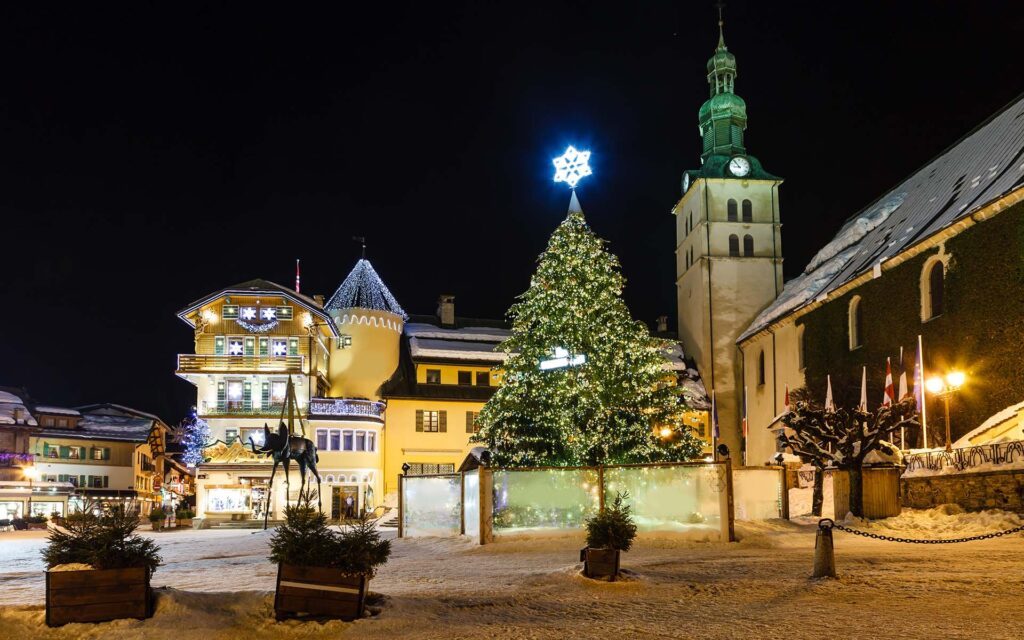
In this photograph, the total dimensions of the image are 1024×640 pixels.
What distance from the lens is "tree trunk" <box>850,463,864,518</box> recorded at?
24641 mm

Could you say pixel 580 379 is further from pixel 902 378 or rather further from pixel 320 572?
pixel 320 572

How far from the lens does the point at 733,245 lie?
57969 millimetres

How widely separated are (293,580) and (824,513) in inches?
859

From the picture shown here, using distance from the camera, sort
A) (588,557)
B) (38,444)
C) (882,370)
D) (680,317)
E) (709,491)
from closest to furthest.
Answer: (588,557) → (709,491) → (882,370) → (680,317) → (38,444)

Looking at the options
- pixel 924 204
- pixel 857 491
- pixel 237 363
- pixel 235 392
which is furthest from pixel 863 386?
pixel 235 392

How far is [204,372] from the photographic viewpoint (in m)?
51.1

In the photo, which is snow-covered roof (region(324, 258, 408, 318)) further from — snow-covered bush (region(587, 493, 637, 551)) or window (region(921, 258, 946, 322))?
snow-covered bush (region(587, 493, 637, 551))

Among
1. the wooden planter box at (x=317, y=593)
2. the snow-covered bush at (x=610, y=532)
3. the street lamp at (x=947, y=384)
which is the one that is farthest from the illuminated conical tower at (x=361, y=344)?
the wooden planter box at (x=317, y=593)

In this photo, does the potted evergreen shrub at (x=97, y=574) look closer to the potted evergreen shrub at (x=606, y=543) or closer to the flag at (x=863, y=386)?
the potted evergreen shrub at (x=606, y=543)

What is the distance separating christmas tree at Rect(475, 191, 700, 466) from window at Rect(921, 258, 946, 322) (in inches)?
396

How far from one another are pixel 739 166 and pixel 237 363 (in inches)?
1289

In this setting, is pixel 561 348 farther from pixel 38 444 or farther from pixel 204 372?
pixel 38 444

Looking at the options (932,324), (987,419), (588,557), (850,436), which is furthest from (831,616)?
(932,324)

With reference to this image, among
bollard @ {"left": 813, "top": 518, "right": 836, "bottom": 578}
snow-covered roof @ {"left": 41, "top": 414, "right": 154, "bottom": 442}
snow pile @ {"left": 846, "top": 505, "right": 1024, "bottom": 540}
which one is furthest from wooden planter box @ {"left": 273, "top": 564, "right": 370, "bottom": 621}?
snow-covered roof @ {"left": 41, "top": 414, "right": 154, "bottom": 442}
